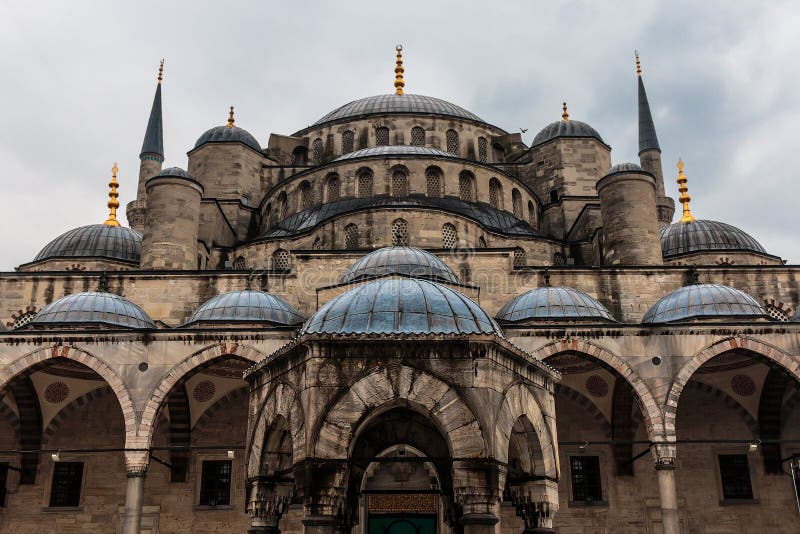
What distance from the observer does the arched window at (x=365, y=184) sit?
68.1ft

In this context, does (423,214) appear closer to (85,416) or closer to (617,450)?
(617,450)

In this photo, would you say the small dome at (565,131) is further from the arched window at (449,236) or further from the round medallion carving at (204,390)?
the round medallion carving at (204,390)

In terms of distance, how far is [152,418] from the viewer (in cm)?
1399

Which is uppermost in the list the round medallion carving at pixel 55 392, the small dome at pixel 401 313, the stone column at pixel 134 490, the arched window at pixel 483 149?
the arched window at pixel 483 149

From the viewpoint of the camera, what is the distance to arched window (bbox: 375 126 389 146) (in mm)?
24844

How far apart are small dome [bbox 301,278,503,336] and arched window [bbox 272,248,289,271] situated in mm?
13447

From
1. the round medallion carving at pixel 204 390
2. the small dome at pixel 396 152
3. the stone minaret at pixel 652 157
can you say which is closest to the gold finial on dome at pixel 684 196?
the stone minaret at pixel 652 157

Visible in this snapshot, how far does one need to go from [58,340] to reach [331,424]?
10634mm

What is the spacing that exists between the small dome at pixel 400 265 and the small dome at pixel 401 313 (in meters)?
9.18

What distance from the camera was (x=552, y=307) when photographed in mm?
15445

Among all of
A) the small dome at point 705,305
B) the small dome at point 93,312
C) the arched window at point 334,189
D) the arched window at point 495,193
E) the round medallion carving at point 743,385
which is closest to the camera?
the small dome at point 705,305

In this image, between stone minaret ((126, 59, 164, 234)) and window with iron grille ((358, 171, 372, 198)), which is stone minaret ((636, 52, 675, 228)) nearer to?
window with iron grille ((358, 171, 372, 198))

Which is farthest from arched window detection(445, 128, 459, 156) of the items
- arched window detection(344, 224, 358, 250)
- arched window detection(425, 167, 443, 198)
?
arched window detection(344, 224, 358, 250)

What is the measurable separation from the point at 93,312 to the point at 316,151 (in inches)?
456
